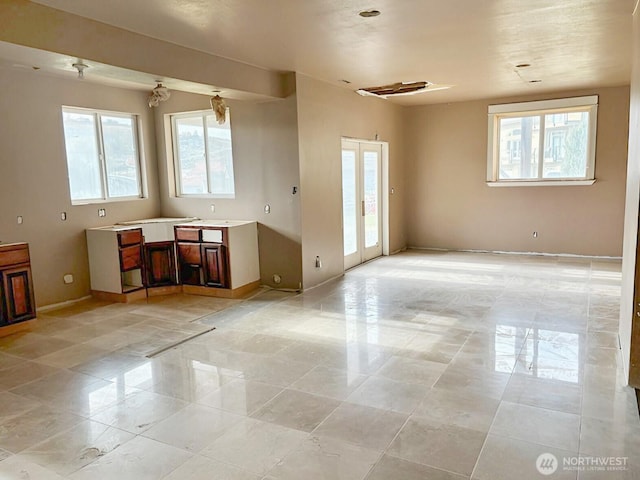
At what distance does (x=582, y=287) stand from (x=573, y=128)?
123 inches

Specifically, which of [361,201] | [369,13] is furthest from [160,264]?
[369,13]

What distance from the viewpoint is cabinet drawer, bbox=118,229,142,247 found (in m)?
5.67

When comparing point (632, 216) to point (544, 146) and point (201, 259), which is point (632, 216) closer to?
point (201, 259)

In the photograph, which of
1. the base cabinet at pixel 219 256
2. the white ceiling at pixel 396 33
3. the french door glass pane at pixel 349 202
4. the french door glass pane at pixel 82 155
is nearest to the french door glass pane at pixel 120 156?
the french door glass pane at pixel 82 155

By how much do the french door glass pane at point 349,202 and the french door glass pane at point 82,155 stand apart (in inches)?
135

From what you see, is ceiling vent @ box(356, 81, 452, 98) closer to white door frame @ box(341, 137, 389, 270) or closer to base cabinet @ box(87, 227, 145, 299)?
white door frame @ box(341, 137, 389, 270)

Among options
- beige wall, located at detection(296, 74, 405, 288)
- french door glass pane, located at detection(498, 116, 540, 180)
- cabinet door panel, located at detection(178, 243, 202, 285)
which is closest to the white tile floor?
cabinet door panel, located at detection(178, 243, 202, 285)

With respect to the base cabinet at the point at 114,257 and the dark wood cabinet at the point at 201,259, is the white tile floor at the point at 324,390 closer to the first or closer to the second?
the base cabinet at the point at 114,257

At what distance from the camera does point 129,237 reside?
18.9 ft

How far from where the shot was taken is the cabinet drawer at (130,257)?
5695 millimetres

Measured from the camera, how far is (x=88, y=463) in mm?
2525

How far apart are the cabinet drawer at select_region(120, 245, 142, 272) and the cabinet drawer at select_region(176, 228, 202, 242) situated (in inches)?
20.4

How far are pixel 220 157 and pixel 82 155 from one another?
1.78 m

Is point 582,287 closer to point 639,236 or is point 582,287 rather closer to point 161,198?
point 639,236
